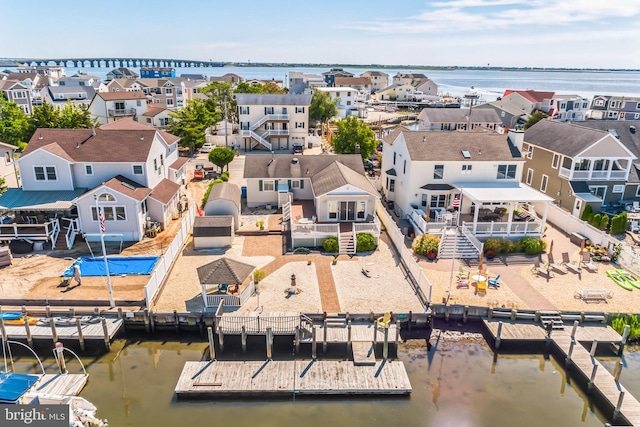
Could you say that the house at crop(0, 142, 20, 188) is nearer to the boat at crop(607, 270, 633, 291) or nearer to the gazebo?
the gazebo

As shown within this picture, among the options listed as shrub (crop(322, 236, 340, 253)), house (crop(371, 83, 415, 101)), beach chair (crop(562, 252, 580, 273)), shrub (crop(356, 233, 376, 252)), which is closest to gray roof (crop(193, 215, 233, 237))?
shrub (crop(322, 236, 340, 253))

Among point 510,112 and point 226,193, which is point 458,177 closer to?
point 226,193

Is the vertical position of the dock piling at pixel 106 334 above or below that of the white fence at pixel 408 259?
below

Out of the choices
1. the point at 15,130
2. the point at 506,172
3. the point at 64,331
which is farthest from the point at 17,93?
the point at 506,172

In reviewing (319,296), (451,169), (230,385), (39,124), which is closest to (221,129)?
(39,124)

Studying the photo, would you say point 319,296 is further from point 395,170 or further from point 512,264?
point 395,170

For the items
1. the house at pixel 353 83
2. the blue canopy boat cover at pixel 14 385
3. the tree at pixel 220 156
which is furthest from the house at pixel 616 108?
the blue canopy boat cover at pixel 14 385

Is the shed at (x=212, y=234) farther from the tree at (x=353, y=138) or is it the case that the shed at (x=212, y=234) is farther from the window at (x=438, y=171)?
the tree at (x=353, y=138)

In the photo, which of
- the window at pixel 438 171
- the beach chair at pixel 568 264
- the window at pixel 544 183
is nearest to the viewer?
the beach chair at pixel 568 264
